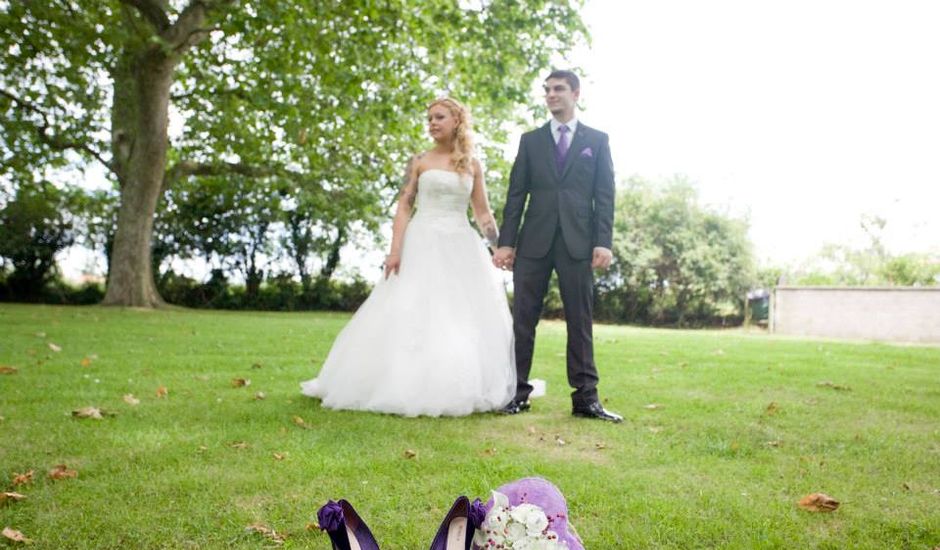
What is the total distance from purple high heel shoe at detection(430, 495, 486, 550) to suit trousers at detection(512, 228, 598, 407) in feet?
11.4

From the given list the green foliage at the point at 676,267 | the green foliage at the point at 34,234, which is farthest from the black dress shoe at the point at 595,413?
the green foliage at the point at 34,234

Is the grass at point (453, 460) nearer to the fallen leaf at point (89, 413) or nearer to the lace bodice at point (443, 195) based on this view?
the fallen leaf at point (89, 413)

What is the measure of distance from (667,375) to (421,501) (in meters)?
5.45

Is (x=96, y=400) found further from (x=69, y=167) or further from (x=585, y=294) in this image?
(x=69, y=167)

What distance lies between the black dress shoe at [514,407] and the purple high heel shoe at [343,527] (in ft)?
11.1

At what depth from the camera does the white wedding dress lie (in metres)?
5.41

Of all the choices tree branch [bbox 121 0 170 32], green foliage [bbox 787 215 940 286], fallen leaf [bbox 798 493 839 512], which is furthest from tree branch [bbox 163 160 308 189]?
green foliage [bbox 787 215 940 286]

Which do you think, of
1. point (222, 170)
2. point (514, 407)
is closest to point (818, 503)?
point (514, 407)

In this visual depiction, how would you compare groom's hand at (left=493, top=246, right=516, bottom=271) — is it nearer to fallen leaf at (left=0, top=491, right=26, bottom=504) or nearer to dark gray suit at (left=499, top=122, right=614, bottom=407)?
dark gray suit at (left=499, top=122, right=614, bottom=407)

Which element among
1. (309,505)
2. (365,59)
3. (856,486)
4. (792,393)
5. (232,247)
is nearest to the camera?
(309,505)

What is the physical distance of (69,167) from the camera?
22.6 m

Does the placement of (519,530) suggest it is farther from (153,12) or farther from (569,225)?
(153,12)

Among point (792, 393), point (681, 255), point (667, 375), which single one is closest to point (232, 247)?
point (681, 255)

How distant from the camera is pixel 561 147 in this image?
18.3ft
